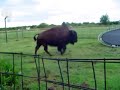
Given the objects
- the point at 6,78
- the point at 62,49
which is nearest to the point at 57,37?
the point at 62,49

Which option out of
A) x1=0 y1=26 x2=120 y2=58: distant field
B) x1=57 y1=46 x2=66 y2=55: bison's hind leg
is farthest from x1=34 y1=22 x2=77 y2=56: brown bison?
x1=0 y1=26 x2=120 y2=58: distant field

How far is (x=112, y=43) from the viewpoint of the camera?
19.8m

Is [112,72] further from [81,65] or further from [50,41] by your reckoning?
[50,41]

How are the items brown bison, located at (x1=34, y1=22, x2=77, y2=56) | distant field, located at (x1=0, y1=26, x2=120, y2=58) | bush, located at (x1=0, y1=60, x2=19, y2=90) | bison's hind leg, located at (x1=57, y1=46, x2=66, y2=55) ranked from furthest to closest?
brown bison, located at (x1=34, y1=22, x2=77, y2=56) < bison's hind leg, located at (x1=57, y1=46, x2=66, y2=55) < distant field, located at (x1=0, y1=26, x2=120, y2=58) < bush, located at (x1=0, y1=60, x2=19, y2=90)

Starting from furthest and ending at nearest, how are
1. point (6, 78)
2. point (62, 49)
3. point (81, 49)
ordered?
Answer: point (81, 49) → point (62, 49) → point (6, 78)

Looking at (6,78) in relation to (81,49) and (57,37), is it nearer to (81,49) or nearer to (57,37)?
(57,37)

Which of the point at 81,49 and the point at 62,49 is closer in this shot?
the point at 62,49

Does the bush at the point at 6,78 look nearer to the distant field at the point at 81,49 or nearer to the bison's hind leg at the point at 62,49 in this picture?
the distant field at the point at 81,49

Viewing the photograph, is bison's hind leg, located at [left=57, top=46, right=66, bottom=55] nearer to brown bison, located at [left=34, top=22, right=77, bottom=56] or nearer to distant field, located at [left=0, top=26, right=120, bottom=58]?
brown bison, located at [left=34, top=22, right=77, bottom=56]

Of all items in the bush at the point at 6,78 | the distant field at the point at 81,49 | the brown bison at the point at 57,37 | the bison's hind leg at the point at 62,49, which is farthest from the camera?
the brown bison at the point at 57,37

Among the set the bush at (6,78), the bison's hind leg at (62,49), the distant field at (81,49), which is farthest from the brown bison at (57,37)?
the bush at (6,78)

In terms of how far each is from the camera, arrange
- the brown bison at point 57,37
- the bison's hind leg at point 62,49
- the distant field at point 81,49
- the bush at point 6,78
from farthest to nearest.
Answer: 1. the brown bison at point 57,37
2. the bison's hind leg at point 62,49
3. the distant field at point 81,49
4. the bush at point 6,78

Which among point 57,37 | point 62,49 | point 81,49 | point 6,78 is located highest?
point 57,37

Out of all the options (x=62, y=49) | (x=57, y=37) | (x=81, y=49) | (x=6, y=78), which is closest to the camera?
(x=6, y=78)
